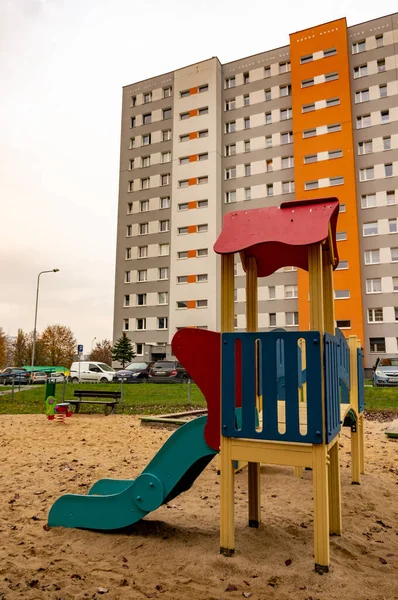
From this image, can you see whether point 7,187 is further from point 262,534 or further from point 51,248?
point 262,534

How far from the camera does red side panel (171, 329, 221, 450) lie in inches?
136

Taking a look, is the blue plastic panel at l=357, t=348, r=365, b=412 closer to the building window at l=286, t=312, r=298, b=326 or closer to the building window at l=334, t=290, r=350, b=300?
the building window at l=334, t=290, r=350, b=300

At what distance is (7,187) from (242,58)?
26.4 m

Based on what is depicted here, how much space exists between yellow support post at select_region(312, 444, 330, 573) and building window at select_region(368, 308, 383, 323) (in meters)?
31.4

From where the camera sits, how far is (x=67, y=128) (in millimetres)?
25188

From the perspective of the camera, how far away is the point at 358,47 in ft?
118

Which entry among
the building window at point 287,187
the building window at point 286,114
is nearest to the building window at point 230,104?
the building window at point 286,114

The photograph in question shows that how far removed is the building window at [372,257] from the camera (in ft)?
108

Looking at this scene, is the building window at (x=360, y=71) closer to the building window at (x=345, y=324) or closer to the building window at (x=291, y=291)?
the building window at (x=291, y=291)

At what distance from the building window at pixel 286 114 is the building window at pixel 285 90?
4.50 ft

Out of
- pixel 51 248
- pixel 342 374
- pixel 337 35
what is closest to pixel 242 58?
pixel 337 35

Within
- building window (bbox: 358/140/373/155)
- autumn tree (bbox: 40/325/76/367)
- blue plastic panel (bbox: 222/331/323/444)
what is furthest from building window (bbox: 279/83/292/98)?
autumn tree (bbox: 40/325/76/367)

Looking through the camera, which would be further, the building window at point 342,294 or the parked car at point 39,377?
the building window at point 342,294

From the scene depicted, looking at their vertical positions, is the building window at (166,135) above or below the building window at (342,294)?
above
